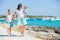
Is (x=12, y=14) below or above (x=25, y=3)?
below

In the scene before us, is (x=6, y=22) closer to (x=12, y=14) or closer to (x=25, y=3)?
(x=12, y=14)

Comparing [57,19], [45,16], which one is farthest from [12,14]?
[57,19]

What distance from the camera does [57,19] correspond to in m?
2.23

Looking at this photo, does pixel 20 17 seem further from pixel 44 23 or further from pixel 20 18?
pixel 44 23

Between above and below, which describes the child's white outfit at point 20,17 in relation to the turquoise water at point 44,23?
above

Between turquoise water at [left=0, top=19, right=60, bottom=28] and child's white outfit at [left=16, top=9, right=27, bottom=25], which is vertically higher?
child's white outfit at [left=16, top=9, right=27, bottom=25]

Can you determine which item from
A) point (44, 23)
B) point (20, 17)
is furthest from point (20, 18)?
point (44, 23)

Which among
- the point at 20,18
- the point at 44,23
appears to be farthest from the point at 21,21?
the point at 44,23

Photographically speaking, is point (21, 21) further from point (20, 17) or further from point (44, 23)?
point (44, 23)

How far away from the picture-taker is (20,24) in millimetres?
2158

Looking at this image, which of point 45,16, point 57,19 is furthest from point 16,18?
point 57,19

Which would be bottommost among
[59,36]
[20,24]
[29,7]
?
[59,36]

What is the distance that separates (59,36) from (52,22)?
0.21 metres

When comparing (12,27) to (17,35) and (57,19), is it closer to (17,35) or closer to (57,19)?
(17,35)
